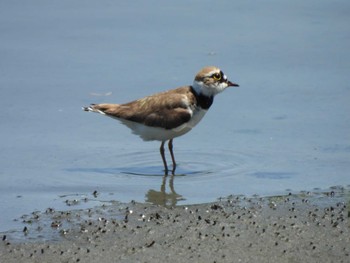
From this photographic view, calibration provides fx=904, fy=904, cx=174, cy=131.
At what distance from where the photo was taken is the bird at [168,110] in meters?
9.16

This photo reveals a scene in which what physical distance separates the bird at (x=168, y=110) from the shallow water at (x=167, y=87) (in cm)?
26

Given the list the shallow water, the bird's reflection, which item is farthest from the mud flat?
the shallow water

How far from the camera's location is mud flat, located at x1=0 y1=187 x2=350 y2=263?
625 cm

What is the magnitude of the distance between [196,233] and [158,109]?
2789 millimetres

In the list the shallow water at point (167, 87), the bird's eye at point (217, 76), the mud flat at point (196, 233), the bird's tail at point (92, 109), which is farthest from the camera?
the bird's eye at point (217, 76)

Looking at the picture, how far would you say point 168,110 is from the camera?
924 cm

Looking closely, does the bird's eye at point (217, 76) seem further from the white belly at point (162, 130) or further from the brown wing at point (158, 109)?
the white belly at point (162, 130)

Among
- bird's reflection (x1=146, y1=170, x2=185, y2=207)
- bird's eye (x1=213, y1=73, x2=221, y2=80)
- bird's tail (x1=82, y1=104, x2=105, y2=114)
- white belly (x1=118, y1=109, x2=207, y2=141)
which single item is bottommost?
bird's reflection (x1=146, y1=170, x2=185, y2=207)

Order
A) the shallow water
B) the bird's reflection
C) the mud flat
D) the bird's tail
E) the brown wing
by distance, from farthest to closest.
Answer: the bird's tail < the brown wing < the shallow water < the bird's reflection < the mud flat

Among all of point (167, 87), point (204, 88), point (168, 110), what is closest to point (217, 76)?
point (204, 88)

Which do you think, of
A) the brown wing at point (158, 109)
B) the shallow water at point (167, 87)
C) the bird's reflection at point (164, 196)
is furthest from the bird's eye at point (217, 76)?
the bird's reflection at point (164, 196)

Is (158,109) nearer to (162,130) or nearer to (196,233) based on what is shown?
(162,130)

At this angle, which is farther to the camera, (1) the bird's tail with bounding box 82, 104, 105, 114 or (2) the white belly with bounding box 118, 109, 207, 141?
(1) the bird's tail with bounding box 82, 104, 105, 114

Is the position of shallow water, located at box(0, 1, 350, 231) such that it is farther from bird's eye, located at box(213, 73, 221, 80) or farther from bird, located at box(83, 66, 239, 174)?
bird's eye, located at box(213, 73, 221, 80)
